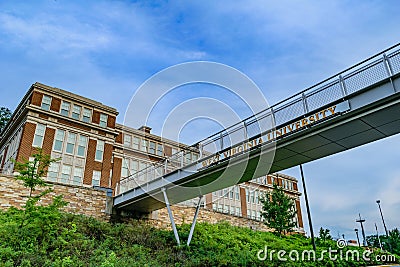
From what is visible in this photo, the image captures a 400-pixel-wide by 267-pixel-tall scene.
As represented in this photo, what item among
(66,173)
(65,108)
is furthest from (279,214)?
(65,108)

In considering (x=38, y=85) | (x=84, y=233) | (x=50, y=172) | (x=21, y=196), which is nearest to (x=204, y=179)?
(x=84, y=233)

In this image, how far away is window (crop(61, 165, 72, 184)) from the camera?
30.5 meters

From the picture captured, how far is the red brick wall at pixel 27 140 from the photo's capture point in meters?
28.8

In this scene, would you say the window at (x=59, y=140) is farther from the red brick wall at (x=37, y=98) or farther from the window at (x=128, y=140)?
the window at (x=128, y=140)

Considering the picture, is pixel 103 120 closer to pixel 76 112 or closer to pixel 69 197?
pixel 76 112

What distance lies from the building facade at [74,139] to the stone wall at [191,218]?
3.56 feet

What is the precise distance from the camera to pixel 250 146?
14484 millimetres

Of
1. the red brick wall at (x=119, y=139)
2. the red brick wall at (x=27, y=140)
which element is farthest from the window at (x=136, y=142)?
the red brick wall at (x=27, y=140)

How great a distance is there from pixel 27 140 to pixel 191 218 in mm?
16863

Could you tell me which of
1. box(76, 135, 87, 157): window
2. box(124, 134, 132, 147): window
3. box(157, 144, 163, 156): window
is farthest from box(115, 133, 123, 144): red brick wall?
box(157, 144, 163, 156): window

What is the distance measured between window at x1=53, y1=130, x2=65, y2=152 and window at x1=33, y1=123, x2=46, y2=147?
1337 millimetres

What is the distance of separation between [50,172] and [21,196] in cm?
1026

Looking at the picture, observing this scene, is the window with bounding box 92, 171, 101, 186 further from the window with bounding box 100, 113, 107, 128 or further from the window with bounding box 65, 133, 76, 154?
the window with bounding box 100, 113, 107, 128

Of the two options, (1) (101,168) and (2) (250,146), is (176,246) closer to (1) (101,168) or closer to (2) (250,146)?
(2) (250,146)
